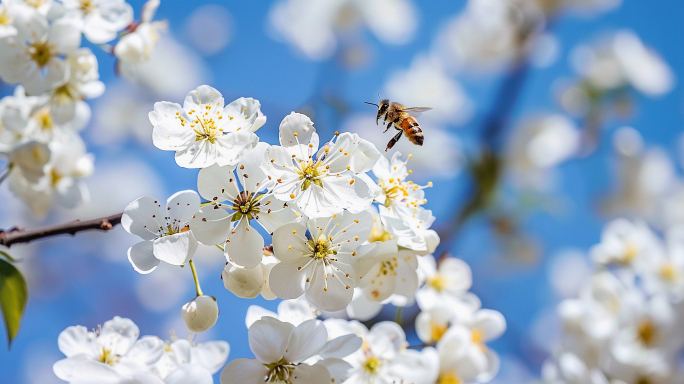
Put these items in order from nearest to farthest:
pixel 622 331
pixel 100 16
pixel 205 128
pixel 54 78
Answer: pixel 205 128
pixel 54 78
pixel 100 16
pixel 622 331

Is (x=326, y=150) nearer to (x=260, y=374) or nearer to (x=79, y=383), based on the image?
(x=260, y=374)

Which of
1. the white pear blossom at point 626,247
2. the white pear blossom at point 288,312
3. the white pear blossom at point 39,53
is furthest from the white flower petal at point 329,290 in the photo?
the white pear blossom at point 626,247

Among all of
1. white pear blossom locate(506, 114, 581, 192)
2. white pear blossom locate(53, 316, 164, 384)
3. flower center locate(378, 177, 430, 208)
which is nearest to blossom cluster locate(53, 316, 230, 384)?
white pear blossom locate(53, 316, 164, 384)

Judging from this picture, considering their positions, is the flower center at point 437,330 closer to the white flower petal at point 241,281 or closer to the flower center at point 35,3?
the white flower petal at point 241,281

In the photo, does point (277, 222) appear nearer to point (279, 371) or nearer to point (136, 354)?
point (279, 371)

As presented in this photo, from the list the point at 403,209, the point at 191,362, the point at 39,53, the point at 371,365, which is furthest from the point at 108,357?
the point at 39,53

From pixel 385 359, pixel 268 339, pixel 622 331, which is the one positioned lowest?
pixel 268 339

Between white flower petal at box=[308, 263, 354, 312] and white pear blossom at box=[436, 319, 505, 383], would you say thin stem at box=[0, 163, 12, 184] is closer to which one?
white flower petal at box=[308, 263, 354, 312]
